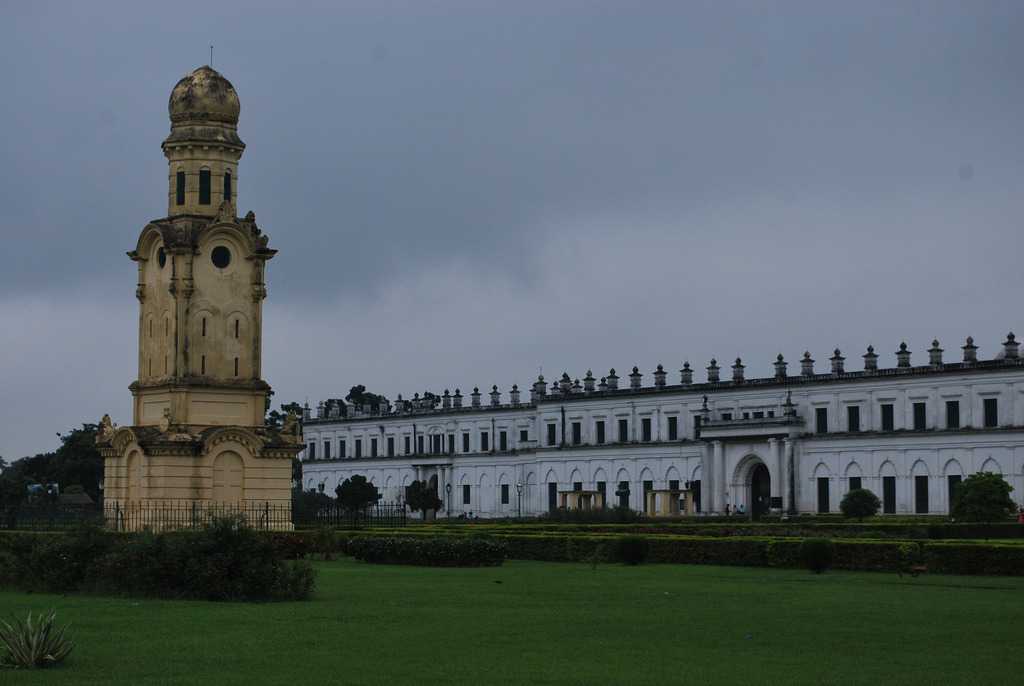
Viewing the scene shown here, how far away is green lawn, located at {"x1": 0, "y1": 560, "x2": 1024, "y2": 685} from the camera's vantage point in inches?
622

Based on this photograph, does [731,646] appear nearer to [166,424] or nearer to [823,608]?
[823,608]

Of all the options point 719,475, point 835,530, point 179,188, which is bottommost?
point 835,530

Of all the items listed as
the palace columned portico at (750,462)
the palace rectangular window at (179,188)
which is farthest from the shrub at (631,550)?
the palace columned portico at (750,462)

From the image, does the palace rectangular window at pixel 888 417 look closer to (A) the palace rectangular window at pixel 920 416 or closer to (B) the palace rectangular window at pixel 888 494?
(A) the palace rectangular window at pixel 920 416

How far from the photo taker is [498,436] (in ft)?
325

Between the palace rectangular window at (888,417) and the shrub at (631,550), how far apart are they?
136ft

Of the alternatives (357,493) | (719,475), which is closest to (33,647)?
(719,475)

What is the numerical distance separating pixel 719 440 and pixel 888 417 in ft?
31.8

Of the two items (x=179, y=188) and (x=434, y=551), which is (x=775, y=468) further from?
(x=434, y=551)

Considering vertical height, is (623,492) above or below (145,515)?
above

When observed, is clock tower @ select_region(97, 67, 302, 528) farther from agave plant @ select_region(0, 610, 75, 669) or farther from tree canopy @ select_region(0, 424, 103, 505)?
tree canopy @ select_region(0, 424, 103, 505)

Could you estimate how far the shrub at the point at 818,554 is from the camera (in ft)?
111

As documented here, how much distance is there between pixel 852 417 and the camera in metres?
78.5

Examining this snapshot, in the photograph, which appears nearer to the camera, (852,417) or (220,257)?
(220,257)
